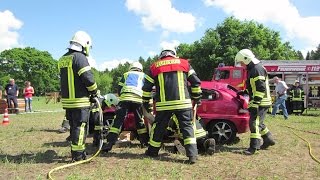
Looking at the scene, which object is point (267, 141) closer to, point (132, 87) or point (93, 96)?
point (132, 87)

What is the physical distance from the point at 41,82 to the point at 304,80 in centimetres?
8064

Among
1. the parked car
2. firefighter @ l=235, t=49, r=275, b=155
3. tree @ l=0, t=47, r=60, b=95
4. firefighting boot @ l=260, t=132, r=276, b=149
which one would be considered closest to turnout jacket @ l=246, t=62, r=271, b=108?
firefighter @ l=235, t=49, r=275, b=155

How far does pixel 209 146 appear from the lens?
7.82 m

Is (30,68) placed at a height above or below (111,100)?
above

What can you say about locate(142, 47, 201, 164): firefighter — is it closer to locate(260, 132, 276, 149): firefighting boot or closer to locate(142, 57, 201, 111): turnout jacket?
locate(142, 57, 201, 111): turnout jacket

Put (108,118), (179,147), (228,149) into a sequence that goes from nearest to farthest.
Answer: (179,147)
(228,149)
(108,118)

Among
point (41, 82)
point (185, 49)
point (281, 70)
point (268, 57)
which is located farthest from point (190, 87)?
point (41, 82)

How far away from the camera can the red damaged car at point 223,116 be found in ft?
30.5

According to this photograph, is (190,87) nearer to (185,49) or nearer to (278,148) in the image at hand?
(278,148)

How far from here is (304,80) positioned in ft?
71.0

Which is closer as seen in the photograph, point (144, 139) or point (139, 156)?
point (139, 156)

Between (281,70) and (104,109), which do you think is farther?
(281,70)

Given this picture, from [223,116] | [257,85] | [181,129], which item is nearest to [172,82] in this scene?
[181,129]

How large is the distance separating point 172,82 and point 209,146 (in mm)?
1515
